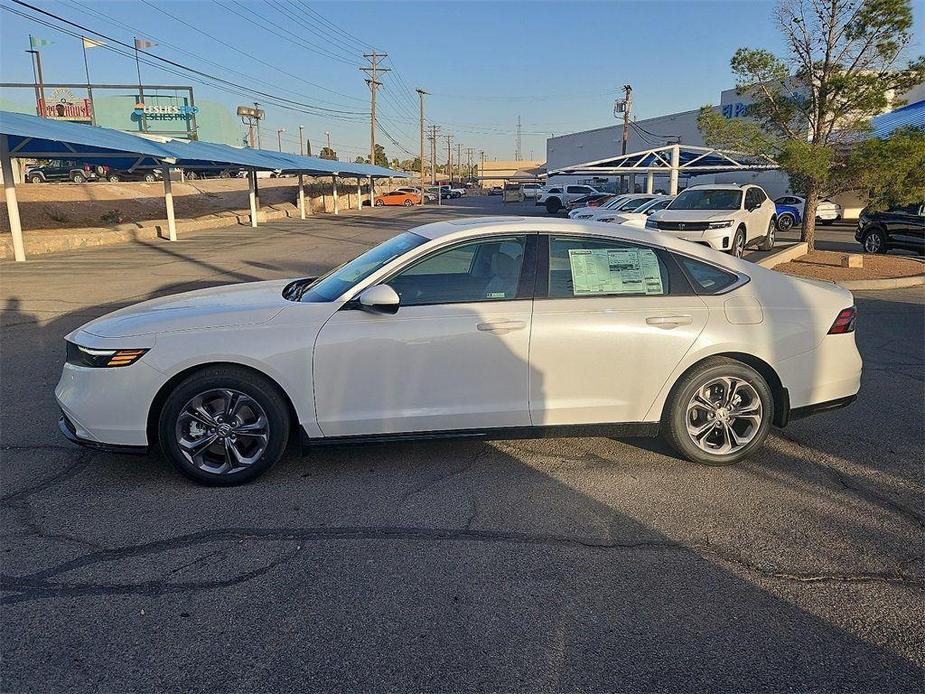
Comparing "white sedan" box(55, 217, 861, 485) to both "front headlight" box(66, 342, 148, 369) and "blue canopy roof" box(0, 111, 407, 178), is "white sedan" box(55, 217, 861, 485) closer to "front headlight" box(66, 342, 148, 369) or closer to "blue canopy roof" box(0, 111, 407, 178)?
"front headlight" box(66, 342, 148, 369)

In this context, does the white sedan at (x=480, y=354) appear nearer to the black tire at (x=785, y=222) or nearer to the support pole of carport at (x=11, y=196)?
the support pole of carport at (x=11, y=196)

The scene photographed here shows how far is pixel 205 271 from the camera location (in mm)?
14508

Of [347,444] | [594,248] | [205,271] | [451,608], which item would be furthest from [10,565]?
[205,271]

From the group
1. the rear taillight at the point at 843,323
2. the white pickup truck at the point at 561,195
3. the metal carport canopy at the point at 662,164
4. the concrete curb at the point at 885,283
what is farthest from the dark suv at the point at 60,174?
the rear taillight at the point at 843,323

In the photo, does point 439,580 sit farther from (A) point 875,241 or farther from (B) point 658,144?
(B) point 658,144

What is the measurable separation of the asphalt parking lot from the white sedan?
35cm

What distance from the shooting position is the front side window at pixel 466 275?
4.19m

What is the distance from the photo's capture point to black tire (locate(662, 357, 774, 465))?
14.1ft

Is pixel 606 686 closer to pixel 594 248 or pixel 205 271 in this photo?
pixel 594 248

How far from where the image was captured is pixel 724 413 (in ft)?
14.4

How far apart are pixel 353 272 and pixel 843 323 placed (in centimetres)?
330

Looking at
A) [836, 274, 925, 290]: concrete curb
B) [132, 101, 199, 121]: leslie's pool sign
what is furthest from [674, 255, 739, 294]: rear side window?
[132, 101, 199, 121]: leslie's pool sign

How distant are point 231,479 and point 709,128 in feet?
45.9

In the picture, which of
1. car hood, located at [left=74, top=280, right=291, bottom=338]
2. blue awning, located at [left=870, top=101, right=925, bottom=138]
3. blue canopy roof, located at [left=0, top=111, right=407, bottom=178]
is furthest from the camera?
blue awning, located at [left=870, top=101, right=925, bottom=138]
